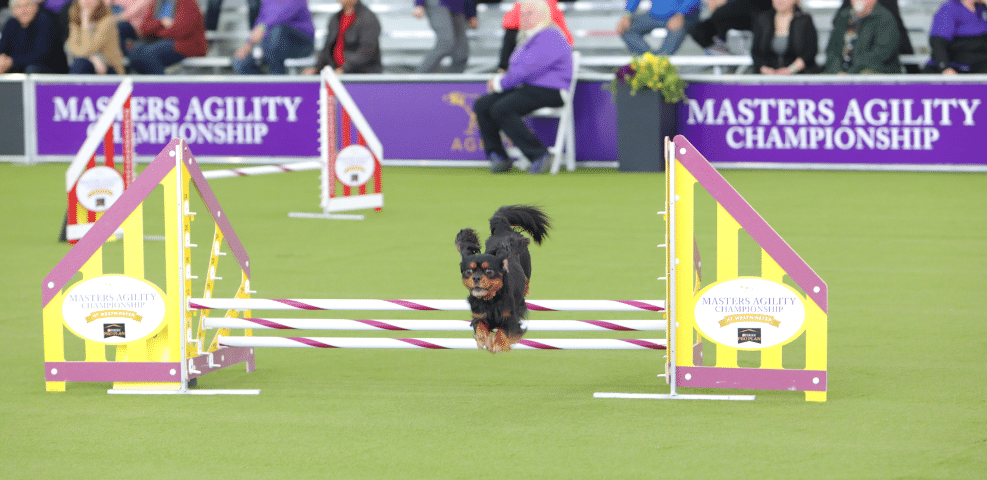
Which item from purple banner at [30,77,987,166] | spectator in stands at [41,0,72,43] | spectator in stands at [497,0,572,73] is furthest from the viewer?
spectator in stands at [41,0,72,43]

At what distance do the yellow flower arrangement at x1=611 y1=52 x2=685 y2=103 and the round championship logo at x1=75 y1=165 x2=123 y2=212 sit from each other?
5.95 meters

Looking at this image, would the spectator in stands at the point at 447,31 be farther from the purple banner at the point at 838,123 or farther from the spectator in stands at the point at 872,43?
the spectator in stands at the point at 872,43

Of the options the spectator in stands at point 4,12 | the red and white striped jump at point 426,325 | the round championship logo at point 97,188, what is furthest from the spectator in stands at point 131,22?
the red and white striped jump at point 426,325

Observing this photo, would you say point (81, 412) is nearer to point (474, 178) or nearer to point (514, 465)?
point (514, 465)

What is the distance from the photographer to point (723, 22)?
14.4 metres

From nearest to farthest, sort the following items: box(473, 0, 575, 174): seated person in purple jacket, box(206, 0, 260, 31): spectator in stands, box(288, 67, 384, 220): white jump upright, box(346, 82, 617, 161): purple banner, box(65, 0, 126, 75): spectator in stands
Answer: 1. box(288, 67, 384, 220): white jump upright
2. box(473, 0, 575, 174): seated person in purple jacket
3. box(346, 82, 617, 161): purple banner
4. box(65, 0, 126, 75): spectator in stands
5. box(206, 0, 260, 31): spectator in stands

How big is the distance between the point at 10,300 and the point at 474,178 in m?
6.67

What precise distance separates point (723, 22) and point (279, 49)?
17.8 feet

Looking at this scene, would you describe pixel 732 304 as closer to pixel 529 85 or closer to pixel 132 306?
pixel 132 306

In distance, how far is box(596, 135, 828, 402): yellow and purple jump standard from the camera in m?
4.34

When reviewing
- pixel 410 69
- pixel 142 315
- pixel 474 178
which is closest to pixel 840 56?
pixel 474 178

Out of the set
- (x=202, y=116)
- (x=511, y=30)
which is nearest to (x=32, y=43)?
(x=202, y=116)

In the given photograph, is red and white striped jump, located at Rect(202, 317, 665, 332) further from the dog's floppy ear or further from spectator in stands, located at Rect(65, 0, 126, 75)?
spectator in stands, located at Rect(65, 0, 126, 75)

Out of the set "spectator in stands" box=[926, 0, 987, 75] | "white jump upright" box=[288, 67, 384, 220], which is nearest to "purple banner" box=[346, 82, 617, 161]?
"spectator in stands" box=[926, 0, 987, 75]
